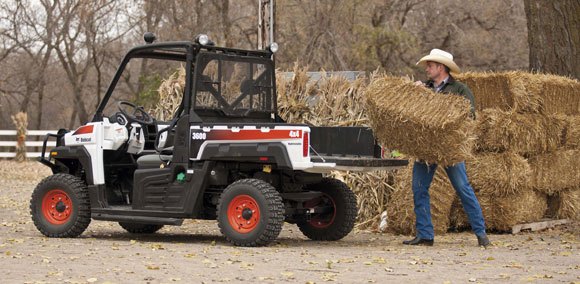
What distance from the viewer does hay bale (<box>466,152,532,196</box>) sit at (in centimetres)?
1335

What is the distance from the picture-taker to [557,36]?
52.9 feet

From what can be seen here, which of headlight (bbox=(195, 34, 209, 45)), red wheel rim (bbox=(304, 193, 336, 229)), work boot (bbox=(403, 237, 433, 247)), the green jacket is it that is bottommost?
work boot (bbox=(403, 237, 433, 247))

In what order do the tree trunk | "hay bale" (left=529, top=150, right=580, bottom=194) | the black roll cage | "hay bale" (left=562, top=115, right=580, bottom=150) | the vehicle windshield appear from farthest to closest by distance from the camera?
the tree trunk → "hay bale" (left=562, top=115, right=580, bottom=150) → "hay bale" (left=529, top=150, right=580, bottom=194) → the vehicle windshield → the black roll cage

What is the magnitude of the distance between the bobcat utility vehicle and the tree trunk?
17.1ft

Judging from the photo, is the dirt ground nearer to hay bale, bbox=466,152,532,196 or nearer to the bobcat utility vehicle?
the bobcat utility vehicle

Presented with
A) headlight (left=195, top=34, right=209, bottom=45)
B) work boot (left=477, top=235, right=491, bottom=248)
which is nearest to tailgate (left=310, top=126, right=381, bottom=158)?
work boot (left=477, top=235, right=491, bottom=248)

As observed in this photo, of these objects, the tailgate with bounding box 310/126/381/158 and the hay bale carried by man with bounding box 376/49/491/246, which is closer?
the hay bale carried by man with bounding box 376/49/491/246

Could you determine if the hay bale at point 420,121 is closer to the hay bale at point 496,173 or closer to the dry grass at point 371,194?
the hay bale at point 496,173

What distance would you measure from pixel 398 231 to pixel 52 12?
3716 centimetres

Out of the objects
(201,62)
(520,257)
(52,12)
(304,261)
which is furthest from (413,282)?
(52,12)

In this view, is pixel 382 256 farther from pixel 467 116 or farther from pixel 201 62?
pixel 201 62

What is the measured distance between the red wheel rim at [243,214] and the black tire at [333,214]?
40.3 inches

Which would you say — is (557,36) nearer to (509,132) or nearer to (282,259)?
(509,132)

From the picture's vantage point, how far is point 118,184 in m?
12.7
